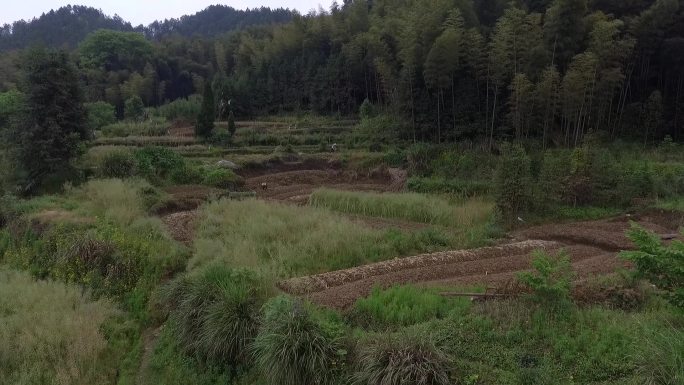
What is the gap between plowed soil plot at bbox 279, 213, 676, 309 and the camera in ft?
26.5

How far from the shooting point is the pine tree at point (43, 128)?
676 inches

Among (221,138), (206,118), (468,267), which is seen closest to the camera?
(468,267)

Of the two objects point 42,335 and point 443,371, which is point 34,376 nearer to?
point 42,335

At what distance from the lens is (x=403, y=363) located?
5168 mm

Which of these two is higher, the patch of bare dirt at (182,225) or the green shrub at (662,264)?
the green shrub at (662,264)

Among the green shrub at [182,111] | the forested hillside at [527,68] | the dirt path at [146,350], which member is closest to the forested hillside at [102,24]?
the green shrub at [182,111]

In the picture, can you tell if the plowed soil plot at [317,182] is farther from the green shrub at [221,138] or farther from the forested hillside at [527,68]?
the green shrub at [221,138]

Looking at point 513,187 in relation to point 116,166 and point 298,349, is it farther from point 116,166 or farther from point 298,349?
point 116,166

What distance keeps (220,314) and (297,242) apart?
387cm

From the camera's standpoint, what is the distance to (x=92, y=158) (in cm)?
1980

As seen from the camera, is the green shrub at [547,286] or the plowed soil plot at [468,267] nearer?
the green shrub at [547,286]

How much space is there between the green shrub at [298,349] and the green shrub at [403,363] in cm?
39

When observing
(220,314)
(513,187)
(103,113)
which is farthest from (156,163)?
Answer: (103,113)

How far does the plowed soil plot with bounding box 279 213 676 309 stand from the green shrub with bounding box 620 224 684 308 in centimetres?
195
